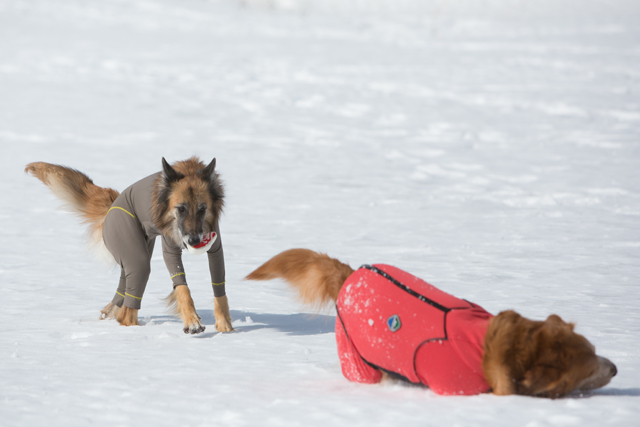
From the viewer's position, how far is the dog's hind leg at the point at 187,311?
424 cm

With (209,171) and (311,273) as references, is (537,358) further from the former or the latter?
(209,171)

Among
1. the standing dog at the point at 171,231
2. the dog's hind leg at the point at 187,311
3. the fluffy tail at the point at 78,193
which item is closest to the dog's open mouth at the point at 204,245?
the standing dog at the point at 171,231

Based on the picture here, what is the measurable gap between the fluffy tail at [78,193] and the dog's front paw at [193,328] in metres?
1.19

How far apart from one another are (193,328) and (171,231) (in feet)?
2.27

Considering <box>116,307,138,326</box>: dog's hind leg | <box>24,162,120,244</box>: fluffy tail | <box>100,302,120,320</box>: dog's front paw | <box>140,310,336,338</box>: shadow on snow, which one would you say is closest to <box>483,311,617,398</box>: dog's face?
<box>140,310,336,338</box>: shadow on snow

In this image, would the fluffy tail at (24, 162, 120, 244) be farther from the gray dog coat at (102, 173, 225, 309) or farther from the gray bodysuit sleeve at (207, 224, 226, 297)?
the gray bodysuit sleeve at (207, 224, 226, 297)

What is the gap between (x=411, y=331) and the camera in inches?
107

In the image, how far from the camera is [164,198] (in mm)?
4223

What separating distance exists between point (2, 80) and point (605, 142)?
596 inches

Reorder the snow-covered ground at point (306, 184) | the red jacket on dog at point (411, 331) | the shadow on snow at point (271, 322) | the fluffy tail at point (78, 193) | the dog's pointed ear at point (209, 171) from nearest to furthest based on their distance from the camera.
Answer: the red jacket on dog at point (411, 331) → the snow-covered ground at point (306, 184) → the dog's pointed ear at point (209, 171) → the shadow on snow at point (271, 322) → the fluffy tail at point (78, 193)

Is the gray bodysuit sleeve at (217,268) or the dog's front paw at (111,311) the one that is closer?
the gray bodysuit sleeve at (217,268)

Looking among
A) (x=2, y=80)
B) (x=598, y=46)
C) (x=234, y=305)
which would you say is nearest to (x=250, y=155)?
(x=234, y=305)

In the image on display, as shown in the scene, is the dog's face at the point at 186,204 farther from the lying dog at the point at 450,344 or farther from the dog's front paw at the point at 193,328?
the lying dog at the point at 450,344

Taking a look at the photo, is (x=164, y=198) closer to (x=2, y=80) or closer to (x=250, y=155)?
(x=250, y=155)
